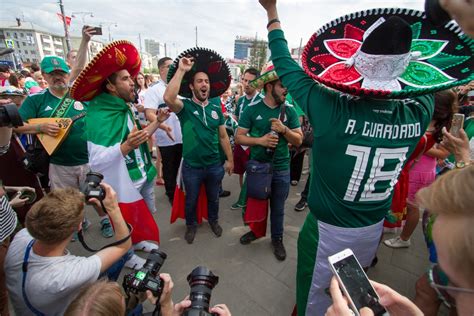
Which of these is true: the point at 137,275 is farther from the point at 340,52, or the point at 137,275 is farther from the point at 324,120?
the point at 340,52

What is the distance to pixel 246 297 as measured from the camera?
233 cm

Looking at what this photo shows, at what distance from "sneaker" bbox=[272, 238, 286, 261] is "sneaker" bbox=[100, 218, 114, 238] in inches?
80.8

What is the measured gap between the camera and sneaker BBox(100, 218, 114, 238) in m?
3.17

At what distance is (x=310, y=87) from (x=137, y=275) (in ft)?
4.30

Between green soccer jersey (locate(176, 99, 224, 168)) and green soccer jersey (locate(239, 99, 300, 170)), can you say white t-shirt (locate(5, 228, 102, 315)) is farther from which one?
green soccer jersey (locate(239, 99, 300, 170))

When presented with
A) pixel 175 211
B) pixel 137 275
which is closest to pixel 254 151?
pixel 175 211

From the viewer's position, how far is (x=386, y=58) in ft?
3.87

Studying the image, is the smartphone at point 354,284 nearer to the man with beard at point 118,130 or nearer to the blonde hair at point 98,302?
the blonde hair at point 98,302

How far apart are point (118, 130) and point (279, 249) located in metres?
2.16

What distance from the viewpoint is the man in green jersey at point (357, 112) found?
1.22 meters

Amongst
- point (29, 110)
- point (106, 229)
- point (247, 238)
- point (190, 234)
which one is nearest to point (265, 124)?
point (247, 238)

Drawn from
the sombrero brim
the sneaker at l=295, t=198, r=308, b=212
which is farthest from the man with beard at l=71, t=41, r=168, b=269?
the sneaker at l=295, t=198, r=308, b=212

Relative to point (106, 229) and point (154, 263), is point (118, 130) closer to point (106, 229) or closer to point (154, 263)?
point (154, 263)

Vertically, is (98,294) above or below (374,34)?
below
